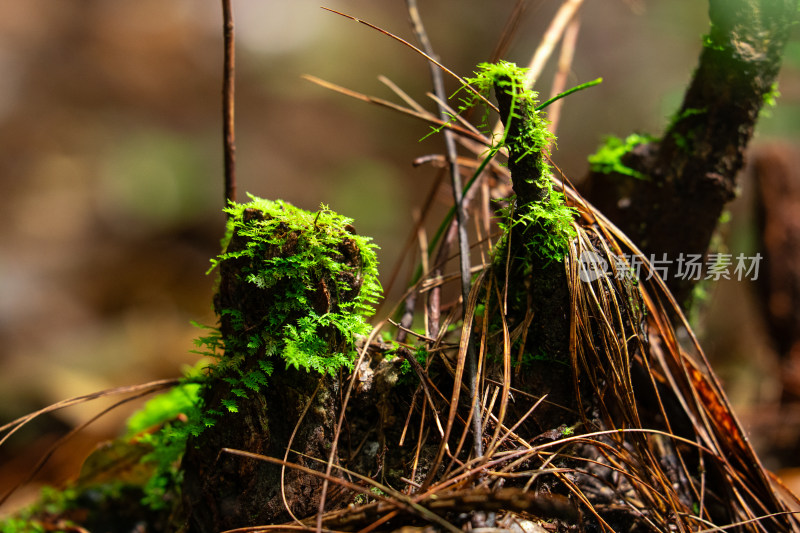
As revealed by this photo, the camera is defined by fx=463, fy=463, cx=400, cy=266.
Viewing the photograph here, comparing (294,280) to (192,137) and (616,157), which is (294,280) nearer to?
(616,157)

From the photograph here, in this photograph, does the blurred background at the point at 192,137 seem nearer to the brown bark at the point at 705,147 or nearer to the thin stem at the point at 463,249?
the brown bark at the point at 705,147

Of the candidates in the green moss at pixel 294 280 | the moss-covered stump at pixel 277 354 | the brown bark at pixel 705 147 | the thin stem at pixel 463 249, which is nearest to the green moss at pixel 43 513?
the moss-covered stump at pixel 277 354

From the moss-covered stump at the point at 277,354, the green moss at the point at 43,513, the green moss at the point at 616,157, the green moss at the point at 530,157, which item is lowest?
the green moss at the point at 43,513

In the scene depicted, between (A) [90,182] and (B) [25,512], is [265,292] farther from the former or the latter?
(A) [90,182]

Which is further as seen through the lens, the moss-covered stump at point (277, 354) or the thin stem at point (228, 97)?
the thin stem at point (228, 97)

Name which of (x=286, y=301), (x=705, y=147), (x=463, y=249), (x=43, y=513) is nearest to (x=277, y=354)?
(x=286, y=301)

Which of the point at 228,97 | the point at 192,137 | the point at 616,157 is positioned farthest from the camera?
the point at 192,137
